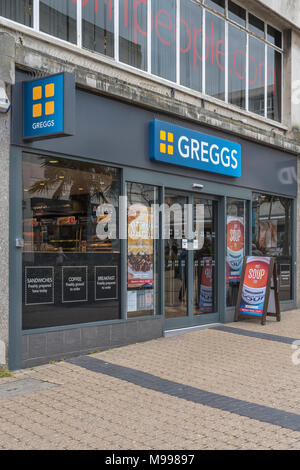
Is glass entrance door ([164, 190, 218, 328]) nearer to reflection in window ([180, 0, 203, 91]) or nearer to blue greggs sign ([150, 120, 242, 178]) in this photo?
blue greggs sign ([150, 120, 242, 178])

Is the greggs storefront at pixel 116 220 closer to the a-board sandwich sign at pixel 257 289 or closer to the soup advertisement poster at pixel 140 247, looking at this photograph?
the soup advertisement poster at pixel 140 247

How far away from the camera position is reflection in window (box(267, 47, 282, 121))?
501 inches

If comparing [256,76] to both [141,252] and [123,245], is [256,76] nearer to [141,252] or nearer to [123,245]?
[141,252]

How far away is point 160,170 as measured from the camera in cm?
874

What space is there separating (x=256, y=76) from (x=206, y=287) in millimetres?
5318

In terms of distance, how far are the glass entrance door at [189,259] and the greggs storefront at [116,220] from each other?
0.07 ft

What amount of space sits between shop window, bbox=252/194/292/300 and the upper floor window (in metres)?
2.16

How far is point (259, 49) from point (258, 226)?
A: 424 cm

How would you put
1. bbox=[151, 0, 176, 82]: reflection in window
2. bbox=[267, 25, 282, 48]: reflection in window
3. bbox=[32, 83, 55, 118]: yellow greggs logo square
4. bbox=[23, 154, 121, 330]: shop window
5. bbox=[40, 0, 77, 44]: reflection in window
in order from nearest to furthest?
1. bbox=[32, 83, 55, 118]: yellow greggs logo square
2. bbox=[23, 154, 121, 330]: shop window
3. bbox=[40, 0, 77, 44]: reflection in window
4. bbox=[151, 0, 176, 82]: reflection in window
5. bbox=[267, 25, 282, 48]: reflection in window

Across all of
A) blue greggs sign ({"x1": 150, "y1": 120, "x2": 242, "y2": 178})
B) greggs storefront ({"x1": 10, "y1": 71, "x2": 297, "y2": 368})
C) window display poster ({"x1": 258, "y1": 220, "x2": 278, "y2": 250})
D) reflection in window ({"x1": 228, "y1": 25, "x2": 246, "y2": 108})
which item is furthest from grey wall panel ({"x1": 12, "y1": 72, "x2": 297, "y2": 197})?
window display poster ({"x1": 258, "y1": 220, "x2": 278, "y2": 250})

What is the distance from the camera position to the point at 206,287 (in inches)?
402

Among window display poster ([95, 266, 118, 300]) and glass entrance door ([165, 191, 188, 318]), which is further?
glass entrance door ([165, 191, 188, 318])

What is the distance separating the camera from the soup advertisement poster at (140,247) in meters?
8.37
